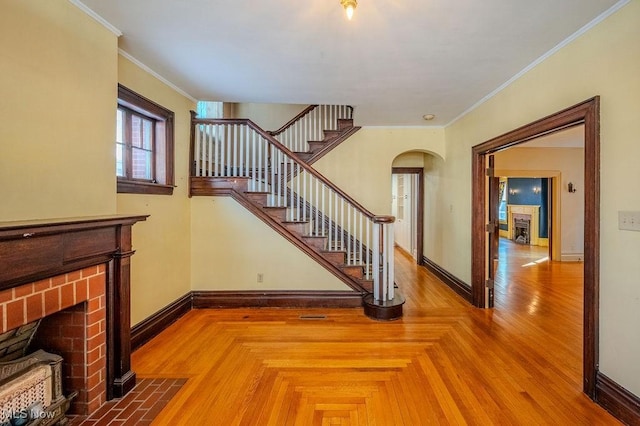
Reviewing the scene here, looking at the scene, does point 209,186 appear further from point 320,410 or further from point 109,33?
point 320,410

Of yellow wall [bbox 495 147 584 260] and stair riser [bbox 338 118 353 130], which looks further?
yellow wall [bbox 495 147 584 260]

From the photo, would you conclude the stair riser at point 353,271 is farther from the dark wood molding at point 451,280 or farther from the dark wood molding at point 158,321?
the dark wood molding at point 158,321

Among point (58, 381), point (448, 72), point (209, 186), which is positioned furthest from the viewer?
point (209, 186)

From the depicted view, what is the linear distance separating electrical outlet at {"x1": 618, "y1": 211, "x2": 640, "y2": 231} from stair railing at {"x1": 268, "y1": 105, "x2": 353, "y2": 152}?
361 centimetres

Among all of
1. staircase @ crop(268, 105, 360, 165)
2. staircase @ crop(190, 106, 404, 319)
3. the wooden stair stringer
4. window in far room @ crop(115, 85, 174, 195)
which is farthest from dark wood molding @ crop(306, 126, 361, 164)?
window in far room @ crop(115, 85, 174, 195)

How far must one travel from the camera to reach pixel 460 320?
10.9 ft

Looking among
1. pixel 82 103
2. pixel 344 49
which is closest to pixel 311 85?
pixel 344 49

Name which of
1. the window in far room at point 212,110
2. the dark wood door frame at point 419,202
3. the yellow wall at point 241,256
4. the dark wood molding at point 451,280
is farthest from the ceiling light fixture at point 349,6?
the dark wood door frame at point 419,202

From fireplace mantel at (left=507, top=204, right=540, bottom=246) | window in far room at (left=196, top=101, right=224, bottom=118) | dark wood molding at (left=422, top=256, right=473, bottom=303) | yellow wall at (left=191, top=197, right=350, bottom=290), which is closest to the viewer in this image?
yellow wall at (left=191, top=197, right=350, bottom=290)

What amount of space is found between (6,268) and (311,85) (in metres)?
2.78

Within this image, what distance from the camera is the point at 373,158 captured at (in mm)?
4793

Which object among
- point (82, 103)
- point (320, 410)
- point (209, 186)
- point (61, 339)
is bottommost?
point (320, 410)

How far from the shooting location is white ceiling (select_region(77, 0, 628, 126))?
1.90 m

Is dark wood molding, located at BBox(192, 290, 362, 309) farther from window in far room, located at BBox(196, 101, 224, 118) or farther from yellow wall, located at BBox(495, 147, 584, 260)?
yellow wall, located at BBox(495, 147, 584, 260)
